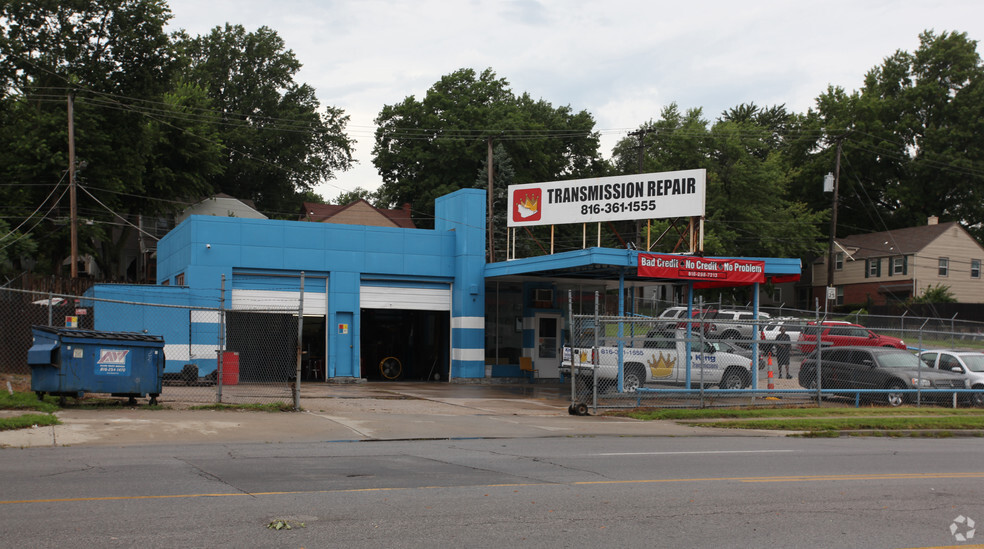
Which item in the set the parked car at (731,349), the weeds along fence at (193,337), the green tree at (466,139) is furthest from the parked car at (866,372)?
the green tree at (466,139)

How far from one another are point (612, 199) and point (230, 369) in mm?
13457

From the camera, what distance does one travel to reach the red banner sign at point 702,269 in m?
25.1

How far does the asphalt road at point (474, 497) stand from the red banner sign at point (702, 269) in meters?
12.4

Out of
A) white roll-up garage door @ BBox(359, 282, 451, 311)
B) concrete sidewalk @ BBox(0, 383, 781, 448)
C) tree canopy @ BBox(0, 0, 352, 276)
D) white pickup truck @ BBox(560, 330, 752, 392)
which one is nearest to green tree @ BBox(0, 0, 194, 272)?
tree canopy @ BBox(0, 0, 352, 276)

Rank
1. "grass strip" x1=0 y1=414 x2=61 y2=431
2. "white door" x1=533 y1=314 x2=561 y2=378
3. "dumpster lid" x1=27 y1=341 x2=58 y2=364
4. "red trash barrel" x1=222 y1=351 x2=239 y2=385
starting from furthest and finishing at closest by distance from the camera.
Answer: "white door" x1=533 y1=314 x2=561 y2=378, "red trash barrel" x1=222 y1=351 x2=239 y2=385, "dumpster lid" x1=27 y1=341 x2=58 y2=364, "grass strip" x1=0 y1=414 x2=61 y2=431

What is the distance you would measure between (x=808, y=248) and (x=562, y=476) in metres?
55.3

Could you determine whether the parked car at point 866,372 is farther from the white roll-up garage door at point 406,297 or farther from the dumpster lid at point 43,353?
the dumpster lid at point 43,353

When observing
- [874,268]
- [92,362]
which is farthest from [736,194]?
[92,362]

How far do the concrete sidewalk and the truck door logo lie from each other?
2.34 metres

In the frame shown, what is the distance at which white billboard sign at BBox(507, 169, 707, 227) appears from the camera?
89.5 feet

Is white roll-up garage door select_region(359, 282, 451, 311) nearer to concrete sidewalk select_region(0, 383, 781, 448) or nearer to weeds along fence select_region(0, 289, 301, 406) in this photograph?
weeds along fence select_region(0, 289, 301, 406)

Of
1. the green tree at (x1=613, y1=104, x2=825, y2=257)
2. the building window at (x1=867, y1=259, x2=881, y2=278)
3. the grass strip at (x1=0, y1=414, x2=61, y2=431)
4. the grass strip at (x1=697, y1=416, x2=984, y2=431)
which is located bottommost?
the grass strip at (x1=697, y1=416, x2=984, y2=431)

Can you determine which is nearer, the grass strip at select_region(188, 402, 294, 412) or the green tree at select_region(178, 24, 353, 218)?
the grass strip at select_region(188, 402, 294, 412)

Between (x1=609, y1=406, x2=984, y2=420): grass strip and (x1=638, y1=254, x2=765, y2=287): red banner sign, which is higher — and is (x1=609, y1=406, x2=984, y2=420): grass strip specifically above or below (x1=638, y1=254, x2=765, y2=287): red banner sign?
below
